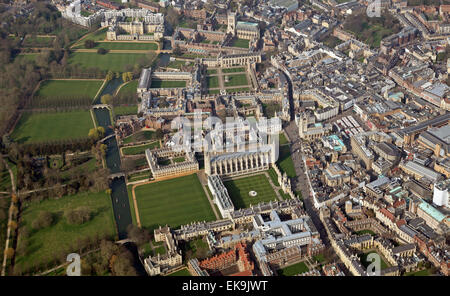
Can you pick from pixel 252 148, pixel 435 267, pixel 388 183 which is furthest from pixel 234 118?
pixel 435 267

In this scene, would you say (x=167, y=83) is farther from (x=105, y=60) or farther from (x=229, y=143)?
(x=229, y=143)

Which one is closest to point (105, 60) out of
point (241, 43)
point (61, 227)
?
point (241, 43)

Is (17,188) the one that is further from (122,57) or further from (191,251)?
(122,57)

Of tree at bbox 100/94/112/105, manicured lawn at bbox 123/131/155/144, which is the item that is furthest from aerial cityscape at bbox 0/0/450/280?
manicured lawn at bbox 123/131/155/144

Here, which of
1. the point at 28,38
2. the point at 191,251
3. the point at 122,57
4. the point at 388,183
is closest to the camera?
the point at 191,251

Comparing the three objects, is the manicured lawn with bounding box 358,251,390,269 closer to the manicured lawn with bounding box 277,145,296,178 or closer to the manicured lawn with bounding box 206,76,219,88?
the manicured lawn with bounding box 277,145,296,178

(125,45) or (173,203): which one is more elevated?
(125,45)
